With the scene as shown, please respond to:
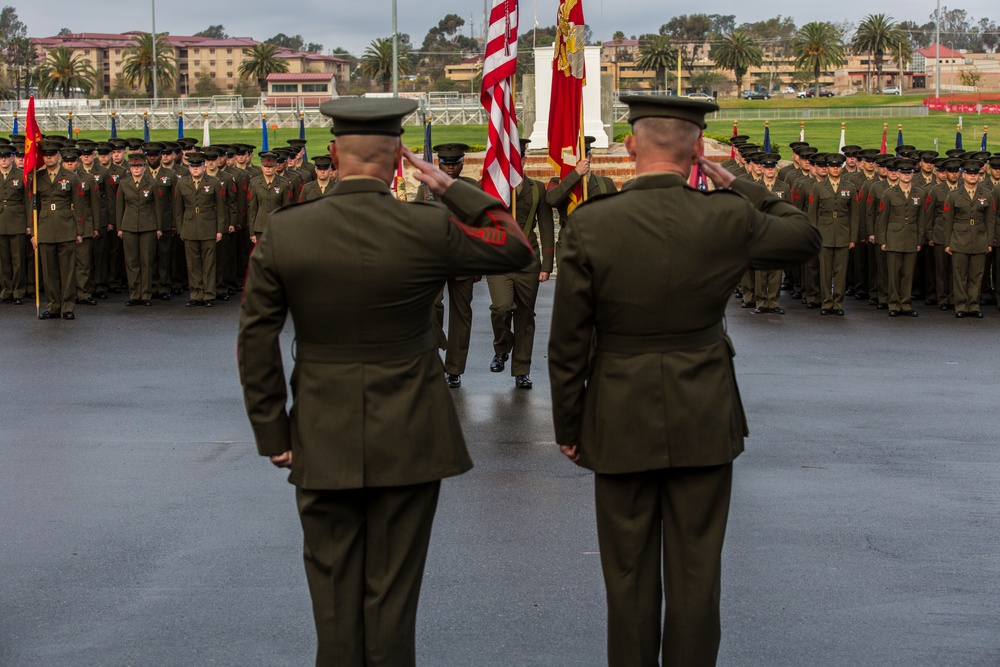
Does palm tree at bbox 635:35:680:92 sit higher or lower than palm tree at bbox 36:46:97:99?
higher

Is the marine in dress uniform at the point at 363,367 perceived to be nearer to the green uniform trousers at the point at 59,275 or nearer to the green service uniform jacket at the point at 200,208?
the green uniform trousers at the point at 59,275

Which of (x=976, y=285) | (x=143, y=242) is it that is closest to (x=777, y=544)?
(x=976, y=285)

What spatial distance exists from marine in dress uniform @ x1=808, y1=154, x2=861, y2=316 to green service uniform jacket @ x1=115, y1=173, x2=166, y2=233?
28.8 ft

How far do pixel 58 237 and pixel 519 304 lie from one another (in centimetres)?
716

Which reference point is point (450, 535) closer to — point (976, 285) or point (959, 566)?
point (959, 566)

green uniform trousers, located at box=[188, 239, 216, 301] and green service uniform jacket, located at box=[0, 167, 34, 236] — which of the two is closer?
green service uniform jacket, located at box=[0, 167, 34, 236]

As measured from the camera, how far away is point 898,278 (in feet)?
53.3

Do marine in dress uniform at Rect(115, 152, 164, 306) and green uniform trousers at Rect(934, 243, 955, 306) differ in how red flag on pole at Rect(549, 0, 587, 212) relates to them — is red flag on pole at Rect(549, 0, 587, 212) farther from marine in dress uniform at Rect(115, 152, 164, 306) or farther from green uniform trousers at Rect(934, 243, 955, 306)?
marine in dress uniform at Rect(115, 152, 164, 306)

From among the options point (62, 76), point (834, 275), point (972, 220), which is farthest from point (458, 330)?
point (62, 76)

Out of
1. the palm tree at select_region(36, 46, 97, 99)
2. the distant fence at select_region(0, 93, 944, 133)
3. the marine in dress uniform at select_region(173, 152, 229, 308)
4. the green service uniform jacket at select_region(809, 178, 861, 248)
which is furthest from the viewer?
the palm tree at select_region(36, 46, 97, 99)

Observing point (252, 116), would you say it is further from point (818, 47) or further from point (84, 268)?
point (818, 47)

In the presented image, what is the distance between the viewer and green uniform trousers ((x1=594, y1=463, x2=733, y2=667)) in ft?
14.2

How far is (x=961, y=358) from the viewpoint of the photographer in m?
12.5

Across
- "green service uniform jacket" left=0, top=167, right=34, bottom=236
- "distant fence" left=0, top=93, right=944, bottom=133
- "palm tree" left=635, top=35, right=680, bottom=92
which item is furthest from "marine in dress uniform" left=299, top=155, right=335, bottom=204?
"palm tree" left=635, top=35, right=680, bottom=92
